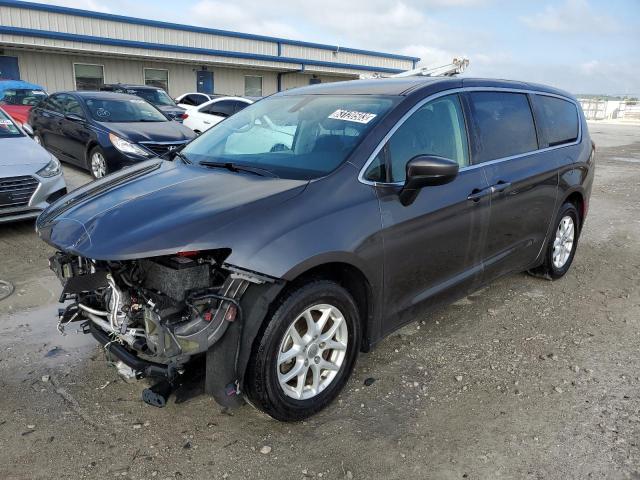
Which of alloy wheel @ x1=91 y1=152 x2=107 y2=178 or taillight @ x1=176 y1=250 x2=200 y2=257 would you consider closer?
taillight @ x1=176 y1=250 x2=200 y2=257

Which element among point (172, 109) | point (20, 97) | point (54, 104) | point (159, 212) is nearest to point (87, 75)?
point (20, 97)

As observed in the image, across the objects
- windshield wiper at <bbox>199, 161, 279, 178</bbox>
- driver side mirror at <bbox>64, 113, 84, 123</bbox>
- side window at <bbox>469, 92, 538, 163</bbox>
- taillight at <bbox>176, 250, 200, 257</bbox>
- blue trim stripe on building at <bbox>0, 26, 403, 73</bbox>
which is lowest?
taillight at <bbox>176, 250, 200, 257</bbox>

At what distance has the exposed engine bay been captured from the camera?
2463 mm

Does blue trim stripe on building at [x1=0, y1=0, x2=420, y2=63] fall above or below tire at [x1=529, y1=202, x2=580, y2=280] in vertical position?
above

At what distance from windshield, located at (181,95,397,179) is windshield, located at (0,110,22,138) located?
4.03 metres

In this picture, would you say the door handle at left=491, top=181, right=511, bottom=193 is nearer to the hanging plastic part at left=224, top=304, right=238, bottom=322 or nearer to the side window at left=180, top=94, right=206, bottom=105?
the hanging plastic part at left=224, top=304, right=238, bottom=322

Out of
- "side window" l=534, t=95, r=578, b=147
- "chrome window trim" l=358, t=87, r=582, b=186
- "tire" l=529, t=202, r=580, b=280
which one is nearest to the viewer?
"chrome window trim" l=358, t=87, r=582, b=186

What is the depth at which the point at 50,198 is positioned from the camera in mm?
6090

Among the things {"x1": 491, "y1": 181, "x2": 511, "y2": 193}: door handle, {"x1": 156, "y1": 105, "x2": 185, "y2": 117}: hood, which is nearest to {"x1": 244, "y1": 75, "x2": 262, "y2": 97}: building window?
{"x1": 156, "y1": 105, "x2": 185, "y2": 117}: hood

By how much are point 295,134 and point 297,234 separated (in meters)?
1.13

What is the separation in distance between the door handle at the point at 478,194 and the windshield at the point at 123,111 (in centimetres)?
713

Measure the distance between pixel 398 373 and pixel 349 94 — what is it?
1891 mm

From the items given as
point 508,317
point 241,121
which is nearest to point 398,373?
point 508,317

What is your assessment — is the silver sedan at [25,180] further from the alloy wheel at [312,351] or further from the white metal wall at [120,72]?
the white metal wall at [120,72]
